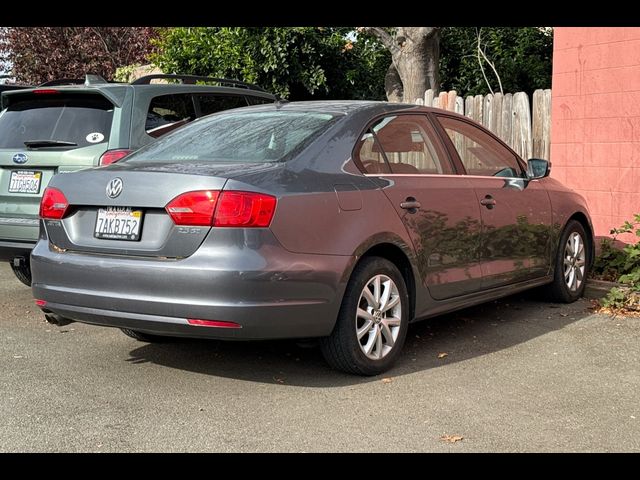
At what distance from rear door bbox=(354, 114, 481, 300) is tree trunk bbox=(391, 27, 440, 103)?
22.3 feet

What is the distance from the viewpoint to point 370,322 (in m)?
5.06

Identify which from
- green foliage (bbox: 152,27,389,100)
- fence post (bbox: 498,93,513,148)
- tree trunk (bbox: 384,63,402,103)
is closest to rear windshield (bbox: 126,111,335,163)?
fence post (bbox: 498,93,513,148)

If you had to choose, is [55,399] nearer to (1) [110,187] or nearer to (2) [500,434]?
(1) [110,187]

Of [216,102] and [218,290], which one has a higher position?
[216,102]

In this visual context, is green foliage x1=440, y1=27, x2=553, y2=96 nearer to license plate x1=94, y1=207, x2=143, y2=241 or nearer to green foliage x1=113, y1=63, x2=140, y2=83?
green foliage x1=113, y1=63, x2=140, y2=83

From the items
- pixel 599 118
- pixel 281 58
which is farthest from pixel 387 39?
pixel 599 118

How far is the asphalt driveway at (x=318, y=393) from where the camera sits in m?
4.06

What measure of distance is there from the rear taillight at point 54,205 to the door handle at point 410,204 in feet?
6.55

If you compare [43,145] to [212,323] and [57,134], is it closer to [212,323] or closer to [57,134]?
[57,134]

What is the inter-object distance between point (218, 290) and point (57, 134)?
311cm

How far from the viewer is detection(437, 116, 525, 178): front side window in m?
6.20

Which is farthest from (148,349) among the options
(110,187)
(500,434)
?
(500,434)

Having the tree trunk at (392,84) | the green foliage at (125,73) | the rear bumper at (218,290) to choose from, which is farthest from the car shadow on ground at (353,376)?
the green foliage at (125,73)
